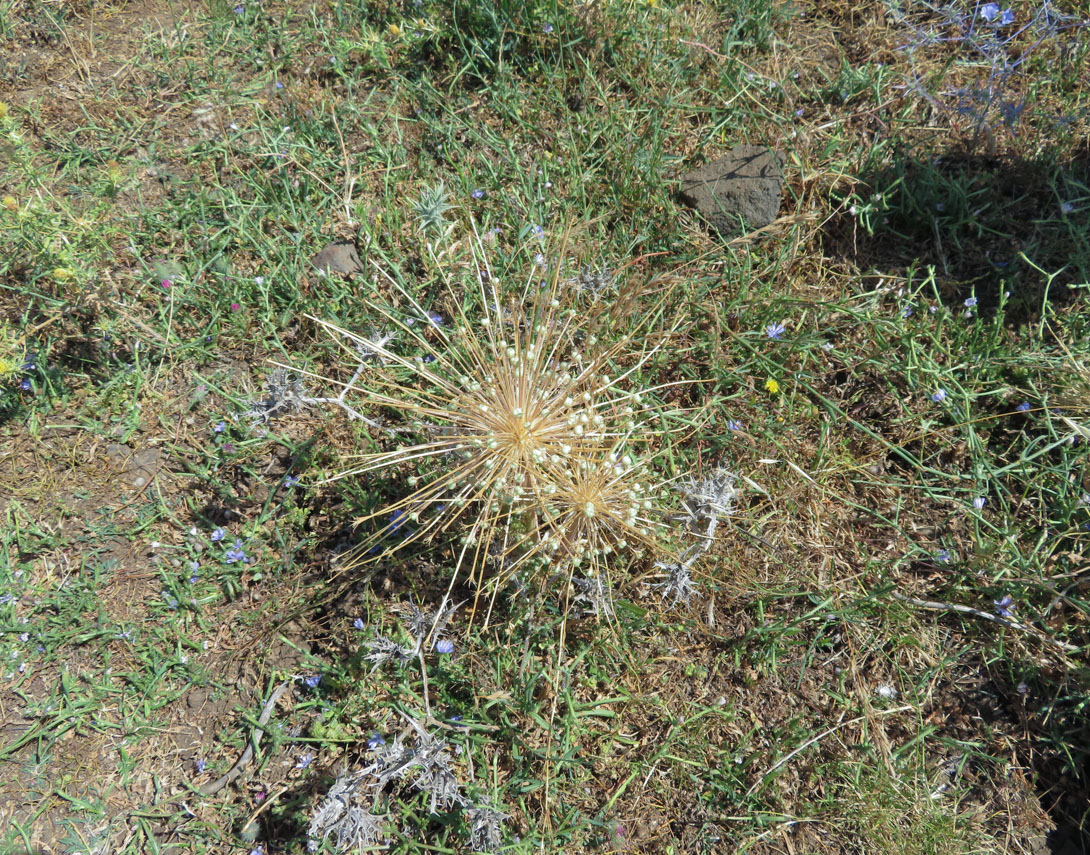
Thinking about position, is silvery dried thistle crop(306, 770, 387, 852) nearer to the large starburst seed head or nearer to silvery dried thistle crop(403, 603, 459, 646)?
silvery dried thistle crop(403, 603, 459, 646)

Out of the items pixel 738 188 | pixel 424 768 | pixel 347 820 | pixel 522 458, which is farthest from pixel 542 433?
pixel 738 188

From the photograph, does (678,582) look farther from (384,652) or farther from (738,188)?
(738,188)

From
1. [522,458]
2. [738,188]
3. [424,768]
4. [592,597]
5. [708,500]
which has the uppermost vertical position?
[738,188]

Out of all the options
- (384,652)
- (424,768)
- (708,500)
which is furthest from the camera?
(708,500)

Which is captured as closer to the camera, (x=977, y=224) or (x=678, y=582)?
(x=678, y=582)

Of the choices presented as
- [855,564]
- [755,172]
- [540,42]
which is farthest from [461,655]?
[540,42]

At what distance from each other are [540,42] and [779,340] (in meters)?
1.74

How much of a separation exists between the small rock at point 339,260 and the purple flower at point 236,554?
43.6 inches

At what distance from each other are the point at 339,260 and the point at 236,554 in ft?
3.96

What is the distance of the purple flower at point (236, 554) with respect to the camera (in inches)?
94.0

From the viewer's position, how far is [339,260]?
290 centimetres

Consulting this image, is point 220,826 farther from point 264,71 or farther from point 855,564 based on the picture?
point 264,71

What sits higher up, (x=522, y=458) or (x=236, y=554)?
(x=522, y=458)

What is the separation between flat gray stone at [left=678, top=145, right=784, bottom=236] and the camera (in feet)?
9.45
